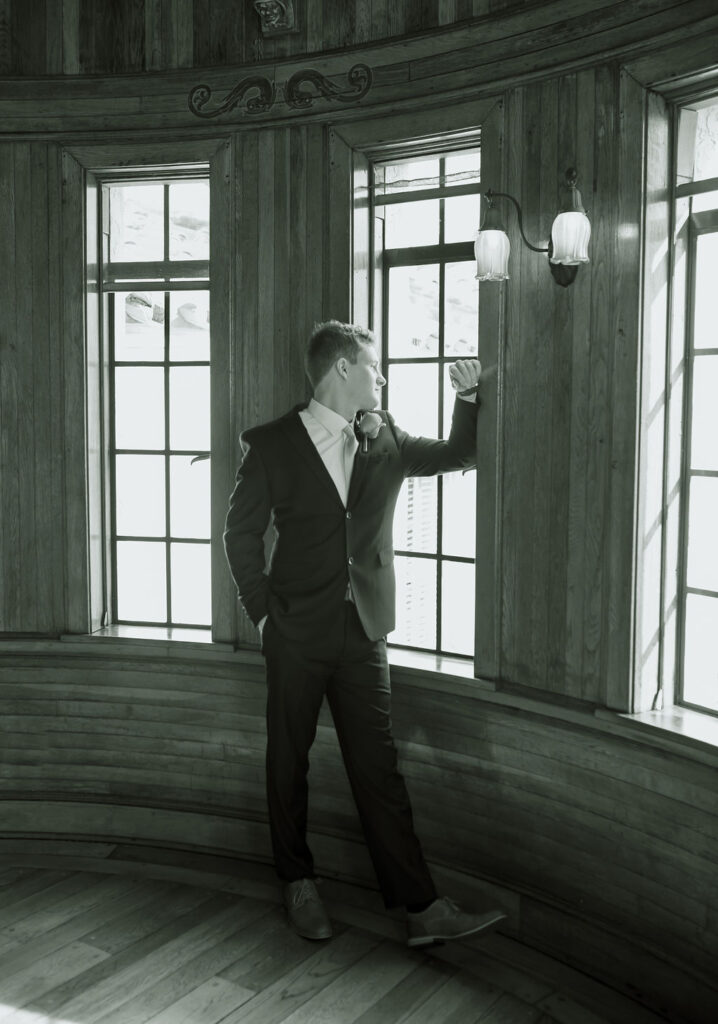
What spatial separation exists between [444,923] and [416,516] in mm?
1413

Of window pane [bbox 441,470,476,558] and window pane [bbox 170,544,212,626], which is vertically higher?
window pane [bbox 441,470,476,558]

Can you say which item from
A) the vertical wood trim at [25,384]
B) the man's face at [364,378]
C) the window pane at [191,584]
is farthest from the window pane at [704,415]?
the vertical wood trim at [25,384]

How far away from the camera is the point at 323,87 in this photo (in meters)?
3.67

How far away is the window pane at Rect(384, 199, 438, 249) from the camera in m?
3.65

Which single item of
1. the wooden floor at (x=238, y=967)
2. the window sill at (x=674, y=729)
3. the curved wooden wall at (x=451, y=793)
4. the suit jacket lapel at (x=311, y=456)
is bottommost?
the wooden floor at (x=238, y=967)

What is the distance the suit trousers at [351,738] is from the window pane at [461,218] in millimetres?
1367

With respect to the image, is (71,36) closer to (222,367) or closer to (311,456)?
(222,367)

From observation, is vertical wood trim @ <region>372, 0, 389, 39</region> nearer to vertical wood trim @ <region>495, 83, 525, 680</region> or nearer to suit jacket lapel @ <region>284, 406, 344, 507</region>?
vertical wood trim @ <region>495, 83, 525, 680</region>

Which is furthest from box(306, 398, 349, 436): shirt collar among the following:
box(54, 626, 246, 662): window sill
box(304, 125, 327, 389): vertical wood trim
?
box(54, 626, 246, 662): window sill

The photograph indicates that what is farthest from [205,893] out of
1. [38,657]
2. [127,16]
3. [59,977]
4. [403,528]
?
[127,16]

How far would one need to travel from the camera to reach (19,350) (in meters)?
4.08

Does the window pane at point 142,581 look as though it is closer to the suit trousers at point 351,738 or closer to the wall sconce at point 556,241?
the suit trousers at point 351,738

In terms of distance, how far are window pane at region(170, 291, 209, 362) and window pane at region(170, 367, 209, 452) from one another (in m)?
0.06

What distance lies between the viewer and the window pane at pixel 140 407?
414 centimetres
